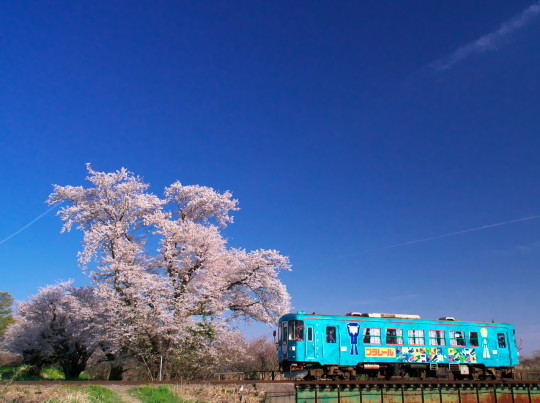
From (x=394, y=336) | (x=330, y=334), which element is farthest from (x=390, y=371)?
(x=330, y=334)

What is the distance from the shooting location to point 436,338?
25.2 metres

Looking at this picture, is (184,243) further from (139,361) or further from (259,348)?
(259,348)

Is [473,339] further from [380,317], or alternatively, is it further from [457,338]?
[380,317]

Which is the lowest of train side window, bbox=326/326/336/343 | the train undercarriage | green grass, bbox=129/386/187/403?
green grass, bbox=129/386/187/403

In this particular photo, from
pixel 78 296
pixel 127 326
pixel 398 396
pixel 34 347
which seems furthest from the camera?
pixel 34 347

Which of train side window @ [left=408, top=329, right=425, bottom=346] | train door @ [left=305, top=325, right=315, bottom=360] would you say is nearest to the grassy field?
train door @ [left=305, top=325, right=315, bottom=360]

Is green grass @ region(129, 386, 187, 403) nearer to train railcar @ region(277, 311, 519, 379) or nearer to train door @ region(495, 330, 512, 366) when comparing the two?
train railcar @ region(277, 311, 519, 379)

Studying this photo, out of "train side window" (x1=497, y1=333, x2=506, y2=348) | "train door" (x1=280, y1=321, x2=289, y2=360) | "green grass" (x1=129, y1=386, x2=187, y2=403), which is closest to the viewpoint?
"green grass" (x1=129, y1=386, x2=187, y2=403)

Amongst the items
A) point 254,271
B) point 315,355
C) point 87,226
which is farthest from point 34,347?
point 315,355

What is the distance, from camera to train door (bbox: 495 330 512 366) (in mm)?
26828

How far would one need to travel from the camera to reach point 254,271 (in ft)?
99.8

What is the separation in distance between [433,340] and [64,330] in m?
26.4

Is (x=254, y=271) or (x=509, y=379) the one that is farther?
(x=254, y=271)

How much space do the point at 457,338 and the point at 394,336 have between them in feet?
13.5
